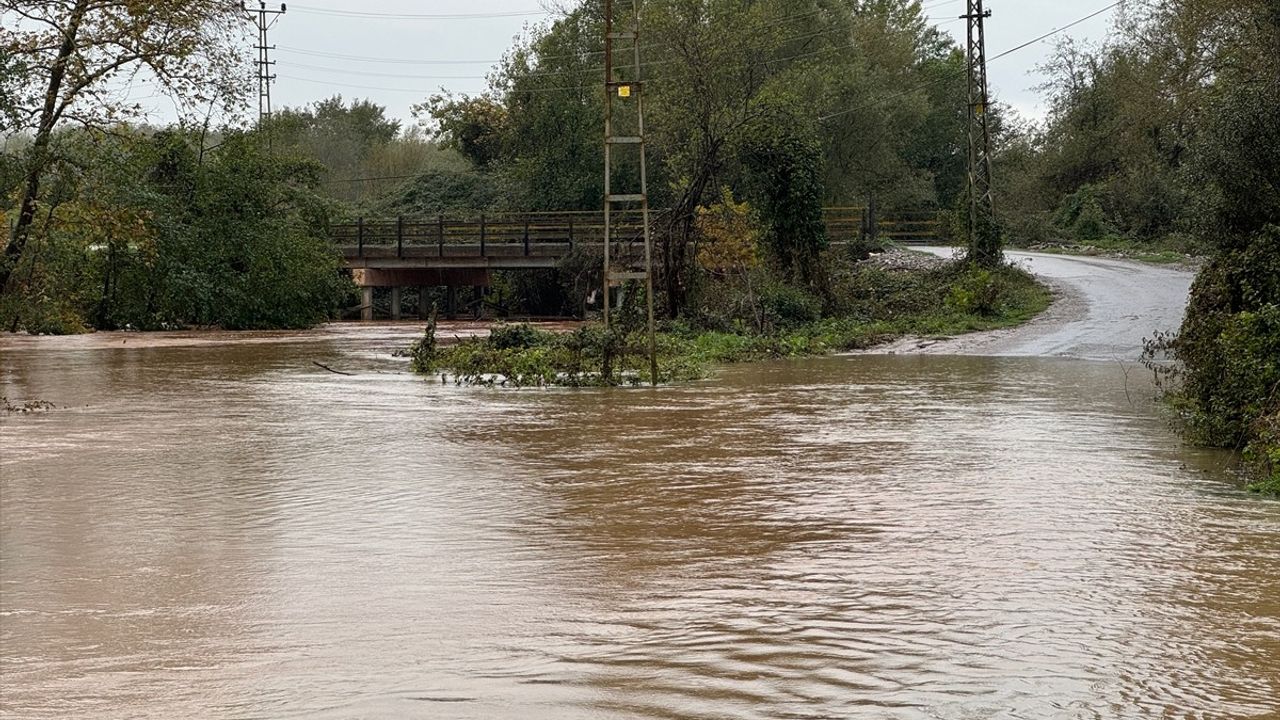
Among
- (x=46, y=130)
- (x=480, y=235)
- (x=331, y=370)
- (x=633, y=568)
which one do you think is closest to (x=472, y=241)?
(x=480, y=235)

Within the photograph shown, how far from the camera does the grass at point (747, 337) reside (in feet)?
72.0

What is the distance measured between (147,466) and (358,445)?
7.58 ft

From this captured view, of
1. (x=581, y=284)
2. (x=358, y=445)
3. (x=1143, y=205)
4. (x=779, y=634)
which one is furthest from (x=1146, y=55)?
(x=779, y=634)

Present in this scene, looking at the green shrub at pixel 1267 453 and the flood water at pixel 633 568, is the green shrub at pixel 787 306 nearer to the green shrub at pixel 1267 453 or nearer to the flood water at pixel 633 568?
the flood water at pixel 633 568

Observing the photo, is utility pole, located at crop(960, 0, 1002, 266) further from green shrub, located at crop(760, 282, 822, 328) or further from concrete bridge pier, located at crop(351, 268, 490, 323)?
concrete bridge pier, located at crop(351, 268, 490, 323)

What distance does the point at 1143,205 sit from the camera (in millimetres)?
55062

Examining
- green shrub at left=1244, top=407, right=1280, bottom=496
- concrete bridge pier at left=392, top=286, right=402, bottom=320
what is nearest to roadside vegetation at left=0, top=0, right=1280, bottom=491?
green shrub at left=1244, top=407, right=1280, bottom=496

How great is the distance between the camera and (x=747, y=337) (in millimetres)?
29234

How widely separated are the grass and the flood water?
4930 millimetres

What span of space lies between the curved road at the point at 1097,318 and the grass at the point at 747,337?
91 centimetres

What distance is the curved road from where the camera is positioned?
89.0 feet

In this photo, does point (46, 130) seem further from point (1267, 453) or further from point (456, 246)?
point (456, 246)

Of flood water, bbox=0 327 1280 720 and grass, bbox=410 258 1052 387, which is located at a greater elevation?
grass, bbox=410 258 1052 387

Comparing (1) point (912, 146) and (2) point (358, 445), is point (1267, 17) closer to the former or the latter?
(2) point (358, 445)
